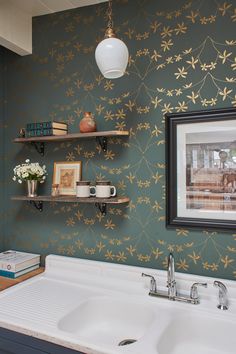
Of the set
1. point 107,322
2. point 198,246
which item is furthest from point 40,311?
point 198,246

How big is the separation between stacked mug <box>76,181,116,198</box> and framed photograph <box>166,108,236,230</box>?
35 cm

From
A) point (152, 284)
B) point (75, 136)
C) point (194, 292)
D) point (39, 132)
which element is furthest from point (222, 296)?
point (39, 132)

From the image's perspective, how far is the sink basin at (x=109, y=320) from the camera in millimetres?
1499

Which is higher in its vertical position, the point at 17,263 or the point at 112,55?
the point at 112,55

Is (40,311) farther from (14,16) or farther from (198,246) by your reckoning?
(14,16)

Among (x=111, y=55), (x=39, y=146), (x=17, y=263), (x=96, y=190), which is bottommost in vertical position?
(x=17, y=263)

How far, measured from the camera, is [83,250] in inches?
77.1

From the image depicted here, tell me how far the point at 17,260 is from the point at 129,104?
4.07 feet

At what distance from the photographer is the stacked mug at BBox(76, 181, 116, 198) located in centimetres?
174

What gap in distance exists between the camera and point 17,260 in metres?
1.96

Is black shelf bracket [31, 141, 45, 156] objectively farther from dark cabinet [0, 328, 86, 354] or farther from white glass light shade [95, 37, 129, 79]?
dark cabinet [0, 328, 86, 354]

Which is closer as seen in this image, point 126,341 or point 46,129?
point 126,341

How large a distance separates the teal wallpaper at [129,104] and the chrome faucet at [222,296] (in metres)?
0.13

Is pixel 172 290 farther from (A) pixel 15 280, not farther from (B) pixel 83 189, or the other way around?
(A) pixel 15 280
